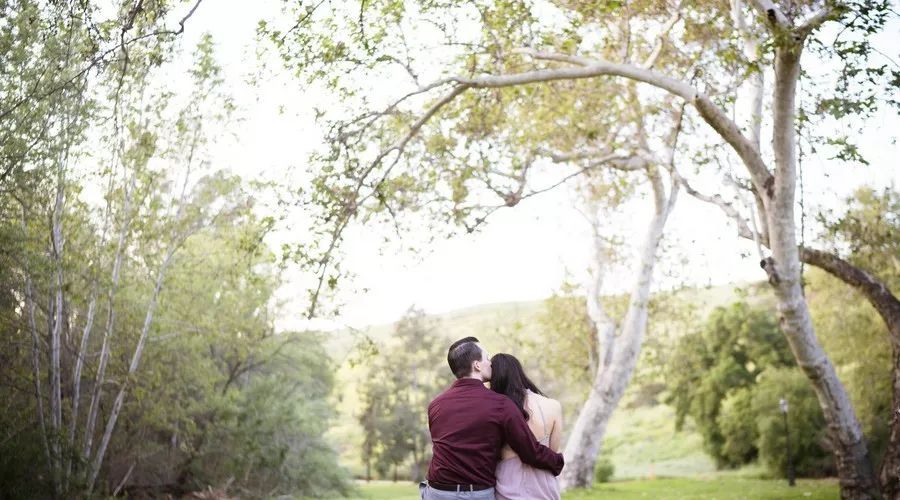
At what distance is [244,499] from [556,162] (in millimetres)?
10706

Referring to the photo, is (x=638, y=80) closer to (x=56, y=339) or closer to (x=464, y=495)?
(x=464, y=495)

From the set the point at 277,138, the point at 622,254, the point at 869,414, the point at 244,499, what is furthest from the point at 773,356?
the point at 277,138

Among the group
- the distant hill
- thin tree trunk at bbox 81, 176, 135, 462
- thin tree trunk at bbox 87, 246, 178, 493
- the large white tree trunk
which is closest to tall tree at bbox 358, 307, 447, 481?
the distant hill

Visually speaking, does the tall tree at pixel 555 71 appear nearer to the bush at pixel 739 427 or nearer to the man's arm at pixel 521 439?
the man's arm at pixel 521 439

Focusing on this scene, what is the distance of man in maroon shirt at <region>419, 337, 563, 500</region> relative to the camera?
4.33m

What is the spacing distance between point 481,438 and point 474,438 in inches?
1.5

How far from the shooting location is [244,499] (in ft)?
62.4

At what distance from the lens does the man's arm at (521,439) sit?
4320mm

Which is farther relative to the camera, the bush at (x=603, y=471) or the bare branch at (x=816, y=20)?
the bush at (x=603, y=471)

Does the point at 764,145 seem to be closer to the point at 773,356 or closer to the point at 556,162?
the point at 556,162

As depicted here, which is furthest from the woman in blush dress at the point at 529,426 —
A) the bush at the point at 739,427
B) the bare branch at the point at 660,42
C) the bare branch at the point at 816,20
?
the bush at the point at 739,427

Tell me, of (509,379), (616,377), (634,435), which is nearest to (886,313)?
(616,377)

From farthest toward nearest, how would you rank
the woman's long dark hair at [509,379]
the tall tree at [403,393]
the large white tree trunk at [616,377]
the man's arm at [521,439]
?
the tall tree at [403,393]
the large white tree trunk at [616,377]
the woman's long dark hair at [509,379]
the man's arm at [521,439]

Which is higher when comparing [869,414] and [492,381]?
[492,381]
